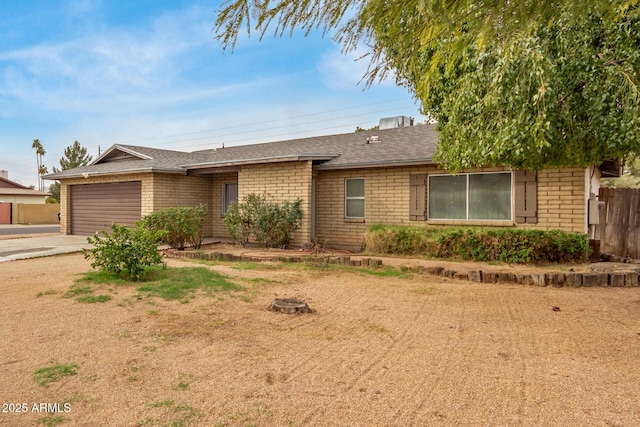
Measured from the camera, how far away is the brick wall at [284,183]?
12.3m

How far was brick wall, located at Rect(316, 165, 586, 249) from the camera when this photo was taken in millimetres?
9508

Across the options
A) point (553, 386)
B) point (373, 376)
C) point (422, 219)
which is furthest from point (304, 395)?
point (422, 219)

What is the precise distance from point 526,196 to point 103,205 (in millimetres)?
15550

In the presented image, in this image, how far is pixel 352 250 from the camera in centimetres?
1213

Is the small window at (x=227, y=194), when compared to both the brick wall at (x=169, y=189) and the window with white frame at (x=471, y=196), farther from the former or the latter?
the window with white frame at (x=471, y=196)

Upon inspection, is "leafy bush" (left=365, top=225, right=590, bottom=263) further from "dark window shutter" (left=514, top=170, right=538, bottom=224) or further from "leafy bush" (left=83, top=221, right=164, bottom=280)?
"leafy bush" (left=83, top=221, right=164, bottom=280)

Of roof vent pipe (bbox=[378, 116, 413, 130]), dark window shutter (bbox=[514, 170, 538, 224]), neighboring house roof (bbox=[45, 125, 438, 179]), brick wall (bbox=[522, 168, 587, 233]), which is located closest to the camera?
brick wall (bbox=[522, 168, 587, 233])

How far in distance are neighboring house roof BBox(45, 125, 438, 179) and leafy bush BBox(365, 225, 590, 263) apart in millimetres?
2084

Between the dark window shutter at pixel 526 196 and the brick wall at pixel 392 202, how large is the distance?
0.11m

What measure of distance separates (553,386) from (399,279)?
4.65 meters

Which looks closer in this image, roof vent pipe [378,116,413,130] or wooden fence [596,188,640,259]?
wooden fence [596,188,640,259]

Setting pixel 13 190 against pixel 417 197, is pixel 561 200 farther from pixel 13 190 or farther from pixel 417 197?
pixel 13 190

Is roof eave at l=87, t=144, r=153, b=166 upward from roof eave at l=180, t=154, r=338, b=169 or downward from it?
upward

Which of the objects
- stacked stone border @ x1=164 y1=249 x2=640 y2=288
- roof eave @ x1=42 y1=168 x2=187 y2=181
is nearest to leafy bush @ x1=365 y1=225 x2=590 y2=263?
stacked stone border @ x1=164 y1=249 x2=640 y2=288
